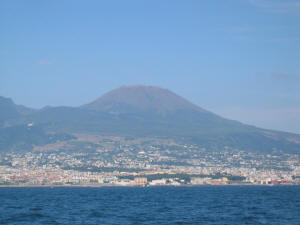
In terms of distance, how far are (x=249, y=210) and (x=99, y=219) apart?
20582 mm

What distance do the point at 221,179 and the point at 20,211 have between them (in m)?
121

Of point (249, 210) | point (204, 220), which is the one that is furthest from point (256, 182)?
point (204, 220)

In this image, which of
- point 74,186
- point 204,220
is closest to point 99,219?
point 204,220

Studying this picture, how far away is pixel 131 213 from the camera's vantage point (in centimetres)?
6719

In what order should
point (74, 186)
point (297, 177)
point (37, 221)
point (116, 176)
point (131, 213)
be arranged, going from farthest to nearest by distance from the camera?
point (297, 177) → point (116, 176) → point (74, 186) → point (131, 213) → point (37, 221)

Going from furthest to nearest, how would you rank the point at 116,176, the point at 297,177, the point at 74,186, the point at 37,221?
the point at 297,177 < the point at 116,176 < the point at 74,186 < the point at 37,221

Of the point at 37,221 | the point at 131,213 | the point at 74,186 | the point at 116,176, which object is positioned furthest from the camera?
the point at 116,176

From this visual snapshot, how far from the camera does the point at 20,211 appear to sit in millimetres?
68938

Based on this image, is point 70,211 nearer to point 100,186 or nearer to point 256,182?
point 100,186

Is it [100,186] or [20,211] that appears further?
[100,186]

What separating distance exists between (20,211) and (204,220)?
74.7ft

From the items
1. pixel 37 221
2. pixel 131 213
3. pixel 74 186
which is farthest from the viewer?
pixel 74 186

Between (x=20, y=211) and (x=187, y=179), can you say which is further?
(x=187, y=179)

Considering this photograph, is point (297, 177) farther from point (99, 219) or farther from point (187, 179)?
point (99, 219)
